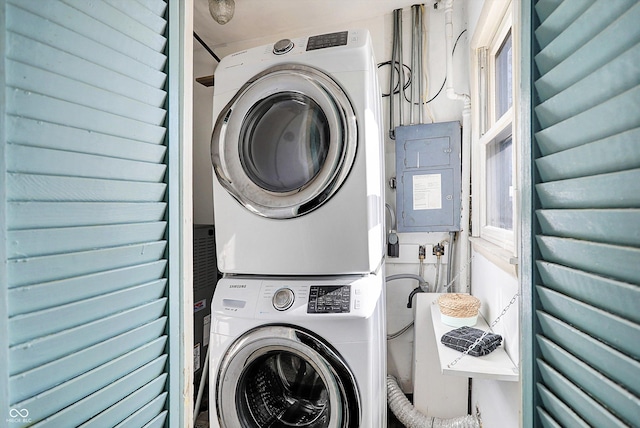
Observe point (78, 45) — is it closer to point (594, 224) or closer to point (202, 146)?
point (594, 224)

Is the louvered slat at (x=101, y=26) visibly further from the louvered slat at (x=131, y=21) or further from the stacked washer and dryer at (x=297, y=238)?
the stacked washer and dryer at (x=297, y=238)

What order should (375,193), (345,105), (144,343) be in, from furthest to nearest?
(375,193) < (345,105) < (144,343)

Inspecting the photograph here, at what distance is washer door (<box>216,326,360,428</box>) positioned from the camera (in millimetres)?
1271

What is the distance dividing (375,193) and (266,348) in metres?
0.81

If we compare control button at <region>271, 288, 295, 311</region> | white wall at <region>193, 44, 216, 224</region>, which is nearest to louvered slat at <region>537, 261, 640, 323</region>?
control button at <region>271, 288, 295, 311</region>

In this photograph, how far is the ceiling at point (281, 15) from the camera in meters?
2.09

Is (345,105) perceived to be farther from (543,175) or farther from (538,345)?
(538,345)

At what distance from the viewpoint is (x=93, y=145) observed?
611mm

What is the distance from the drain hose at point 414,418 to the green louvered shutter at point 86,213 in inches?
58.6

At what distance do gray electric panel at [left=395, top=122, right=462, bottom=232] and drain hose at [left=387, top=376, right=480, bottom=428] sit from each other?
0.98 meters

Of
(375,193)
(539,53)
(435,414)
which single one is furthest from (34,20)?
(435,414)

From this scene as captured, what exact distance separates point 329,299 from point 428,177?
113 cm

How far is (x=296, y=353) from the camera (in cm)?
131

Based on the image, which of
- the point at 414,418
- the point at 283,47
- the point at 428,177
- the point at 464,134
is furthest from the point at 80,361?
the point at 464,134
